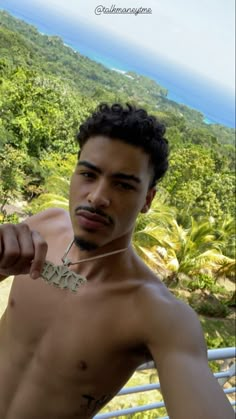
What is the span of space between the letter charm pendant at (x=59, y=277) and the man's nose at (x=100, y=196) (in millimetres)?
147

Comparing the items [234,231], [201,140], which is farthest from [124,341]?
[201,140]

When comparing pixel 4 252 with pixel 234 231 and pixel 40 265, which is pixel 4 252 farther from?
pixel 234 231

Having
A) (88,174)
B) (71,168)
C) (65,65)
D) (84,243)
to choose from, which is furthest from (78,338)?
(65,65)

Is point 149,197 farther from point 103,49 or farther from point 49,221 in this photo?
point 103,49

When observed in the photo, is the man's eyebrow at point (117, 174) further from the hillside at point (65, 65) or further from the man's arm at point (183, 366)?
the hillside at point (65, 65)

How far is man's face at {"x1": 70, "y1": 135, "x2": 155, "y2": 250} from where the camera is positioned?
0.59 meters

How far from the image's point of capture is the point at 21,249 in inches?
17.6

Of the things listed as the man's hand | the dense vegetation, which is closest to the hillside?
the dense vegetation

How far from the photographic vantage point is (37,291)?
0.70 meters

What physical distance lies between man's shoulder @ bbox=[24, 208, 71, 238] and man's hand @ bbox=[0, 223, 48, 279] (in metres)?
0.34

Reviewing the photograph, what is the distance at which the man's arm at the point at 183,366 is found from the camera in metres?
0.48

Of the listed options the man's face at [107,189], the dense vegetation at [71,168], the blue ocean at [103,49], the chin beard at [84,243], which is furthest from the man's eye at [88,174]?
the dense vegetation at [71,168]

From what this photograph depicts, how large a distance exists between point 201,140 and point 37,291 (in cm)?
1197

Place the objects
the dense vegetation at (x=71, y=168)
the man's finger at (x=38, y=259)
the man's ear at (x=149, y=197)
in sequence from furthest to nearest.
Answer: the dense vegetation at (x=71, y=168), the man's ear at (x=149, y=197), the man's finger at (x=38, y=259)
